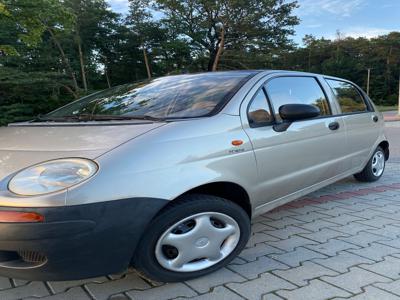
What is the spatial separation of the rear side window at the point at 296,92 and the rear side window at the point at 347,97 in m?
0.39

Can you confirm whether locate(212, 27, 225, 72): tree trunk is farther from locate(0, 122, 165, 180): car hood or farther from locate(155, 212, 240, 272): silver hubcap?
locate(155, 212, 240, 272): silver hubcap

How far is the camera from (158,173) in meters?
2.25

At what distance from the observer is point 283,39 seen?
34.8 meters

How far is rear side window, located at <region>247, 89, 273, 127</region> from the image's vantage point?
297 cm

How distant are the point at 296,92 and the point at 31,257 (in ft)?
8.50

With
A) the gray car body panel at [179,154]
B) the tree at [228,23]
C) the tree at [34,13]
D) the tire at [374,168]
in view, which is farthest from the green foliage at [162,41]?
the gray car body panel at [179,154]

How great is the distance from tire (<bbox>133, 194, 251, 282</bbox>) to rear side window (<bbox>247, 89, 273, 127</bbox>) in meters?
0.67

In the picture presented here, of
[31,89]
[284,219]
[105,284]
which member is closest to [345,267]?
[284,219]

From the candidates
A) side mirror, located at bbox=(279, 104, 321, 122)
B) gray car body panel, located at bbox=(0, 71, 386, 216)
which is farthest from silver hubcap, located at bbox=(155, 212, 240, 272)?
side mirror, located at bbox=(279, 104, 321, 122)

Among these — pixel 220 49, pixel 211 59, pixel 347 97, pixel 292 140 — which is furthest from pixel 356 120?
pixel 211 59

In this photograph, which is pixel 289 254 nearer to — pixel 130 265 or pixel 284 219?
pixel 284 219

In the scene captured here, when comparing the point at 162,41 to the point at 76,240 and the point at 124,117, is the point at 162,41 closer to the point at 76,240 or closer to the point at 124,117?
the point at 124,117

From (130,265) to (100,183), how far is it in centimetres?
60

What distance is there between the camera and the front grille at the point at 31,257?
2.05 metres
